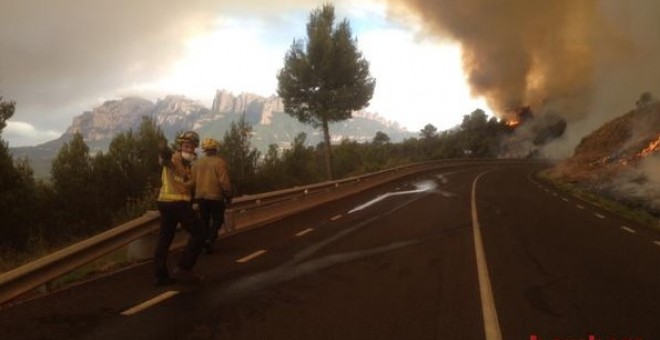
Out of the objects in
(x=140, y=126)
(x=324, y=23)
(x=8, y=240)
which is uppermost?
(x=324, y=23)

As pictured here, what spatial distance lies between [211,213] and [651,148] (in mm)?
26124

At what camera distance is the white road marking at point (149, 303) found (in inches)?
252

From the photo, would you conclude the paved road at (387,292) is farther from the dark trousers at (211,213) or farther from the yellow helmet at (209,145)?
the yellow helmet at (209,145)

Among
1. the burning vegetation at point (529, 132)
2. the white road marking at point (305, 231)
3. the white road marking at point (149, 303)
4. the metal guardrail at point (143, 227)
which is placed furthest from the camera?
the burning vegetation at point (529, 132)

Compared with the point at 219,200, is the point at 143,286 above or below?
below

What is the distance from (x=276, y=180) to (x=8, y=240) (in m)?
18.6

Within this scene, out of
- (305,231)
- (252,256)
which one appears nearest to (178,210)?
(252,256)

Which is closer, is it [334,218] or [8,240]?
[334,218]

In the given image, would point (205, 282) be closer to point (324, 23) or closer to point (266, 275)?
point (266, 275)

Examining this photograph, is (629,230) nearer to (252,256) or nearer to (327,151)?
(252,256)

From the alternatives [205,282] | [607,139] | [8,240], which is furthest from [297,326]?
[607,139]

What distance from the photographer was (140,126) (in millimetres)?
48781

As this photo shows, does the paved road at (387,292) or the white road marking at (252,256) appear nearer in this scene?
the paved road at (387,292)

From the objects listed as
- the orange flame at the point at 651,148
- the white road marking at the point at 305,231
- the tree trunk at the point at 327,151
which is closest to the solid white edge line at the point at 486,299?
the white road marking at the point at 305,231
